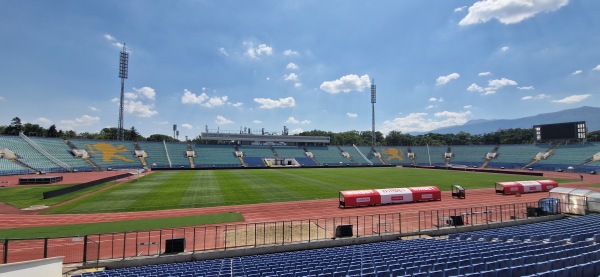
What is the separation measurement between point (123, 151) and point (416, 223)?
248 feet

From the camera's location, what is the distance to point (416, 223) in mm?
22453

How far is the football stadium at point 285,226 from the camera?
992 centimetres

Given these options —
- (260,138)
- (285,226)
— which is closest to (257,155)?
(260,138)

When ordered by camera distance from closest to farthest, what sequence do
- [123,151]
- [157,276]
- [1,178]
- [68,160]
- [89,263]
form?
[157,276]
[89,263]
[1,178]
[68,160]
[123,151]

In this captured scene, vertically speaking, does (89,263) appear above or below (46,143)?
below

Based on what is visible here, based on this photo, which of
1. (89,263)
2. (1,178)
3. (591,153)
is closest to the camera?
(89,263)

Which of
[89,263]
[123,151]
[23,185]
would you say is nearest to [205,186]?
[23,185]

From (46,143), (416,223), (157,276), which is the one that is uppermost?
(46,143)

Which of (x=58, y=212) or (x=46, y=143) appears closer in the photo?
(x=58, y=212)

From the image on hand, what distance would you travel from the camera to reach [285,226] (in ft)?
69.0

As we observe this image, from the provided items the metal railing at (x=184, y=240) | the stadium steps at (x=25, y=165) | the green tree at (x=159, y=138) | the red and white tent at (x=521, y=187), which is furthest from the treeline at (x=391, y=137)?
the metal railing at (x=184, y=240)

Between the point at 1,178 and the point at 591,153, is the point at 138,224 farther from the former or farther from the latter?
the point at 591,153

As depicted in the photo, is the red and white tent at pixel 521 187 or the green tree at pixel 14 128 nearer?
the red and white tent at pixel 521 187

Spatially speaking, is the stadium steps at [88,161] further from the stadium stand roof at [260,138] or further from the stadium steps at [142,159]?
the stadium stand roof at [260,138]
